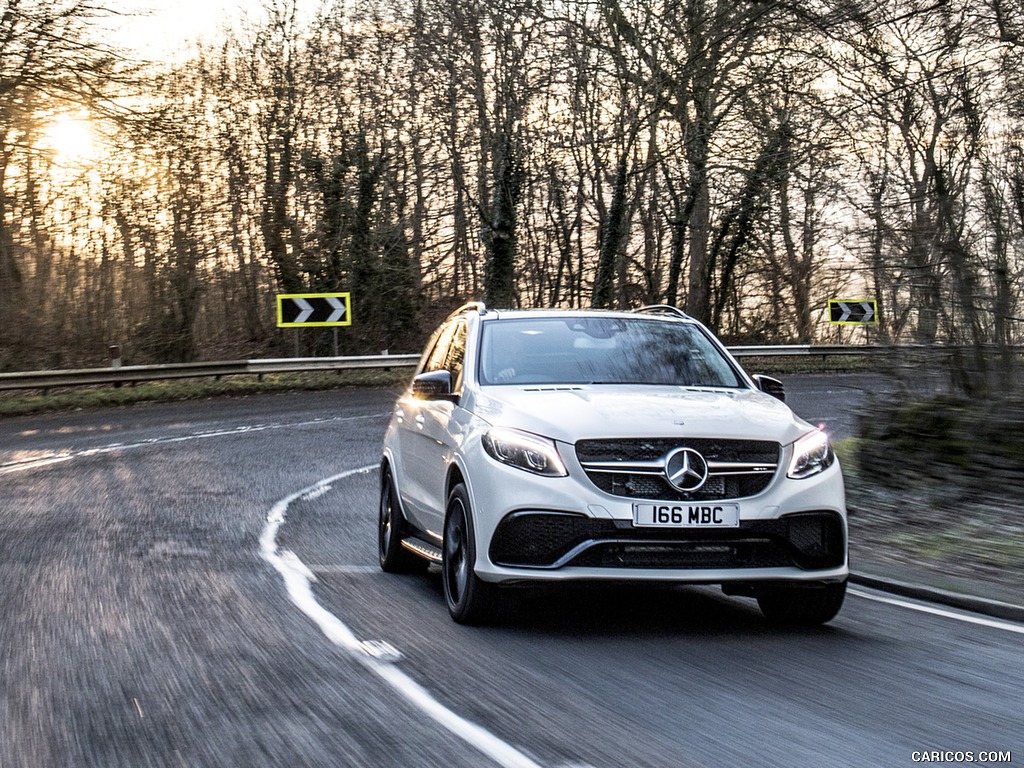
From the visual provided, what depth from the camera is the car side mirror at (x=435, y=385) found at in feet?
26.5

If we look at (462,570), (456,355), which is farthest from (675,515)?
(456,355)

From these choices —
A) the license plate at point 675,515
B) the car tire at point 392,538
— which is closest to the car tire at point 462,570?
the license plate at point 675,515

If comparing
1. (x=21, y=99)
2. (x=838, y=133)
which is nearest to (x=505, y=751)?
(x=838, y=133)

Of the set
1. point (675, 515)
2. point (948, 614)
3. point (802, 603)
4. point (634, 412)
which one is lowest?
point (948, 614)

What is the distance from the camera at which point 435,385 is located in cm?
811

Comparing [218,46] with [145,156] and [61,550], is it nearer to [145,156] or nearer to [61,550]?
[145,156]

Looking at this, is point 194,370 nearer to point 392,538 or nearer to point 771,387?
point 392,538

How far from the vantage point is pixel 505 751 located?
4.72m

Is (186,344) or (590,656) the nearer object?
(590,656)

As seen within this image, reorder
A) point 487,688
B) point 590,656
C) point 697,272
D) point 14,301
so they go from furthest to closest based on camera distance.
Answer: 1. point 697,272
2. point 14,301
3. point 590,656
4. point 487,688

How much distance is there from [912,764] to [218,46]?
31275 millimetres

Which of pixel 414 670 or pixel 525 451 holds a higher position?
pixel 525 451

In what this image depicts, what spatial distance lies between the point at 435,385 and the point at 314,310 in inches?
1005

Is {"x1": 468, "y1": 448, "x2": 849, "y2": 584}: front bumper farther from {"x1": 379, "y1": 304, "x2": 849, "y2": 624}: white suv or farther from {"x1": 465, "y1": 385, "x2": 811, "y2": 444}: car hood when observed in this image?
{"x1": 465, "y1": 385, "x2": 811, "y2": 444}: car hood
